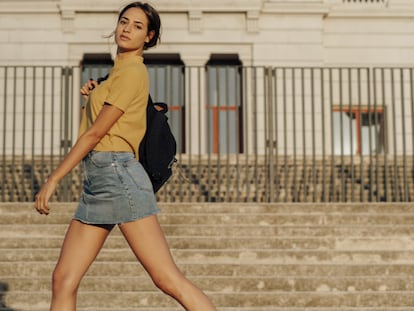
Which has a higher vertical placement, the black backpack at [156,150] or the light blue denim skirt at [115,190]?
the black backpack at [156,150]

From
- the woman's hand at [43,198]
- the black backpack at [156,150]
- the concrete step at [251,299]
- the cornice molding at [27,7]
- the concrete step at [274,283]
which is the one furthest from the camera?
the cornice molding at [27,7]

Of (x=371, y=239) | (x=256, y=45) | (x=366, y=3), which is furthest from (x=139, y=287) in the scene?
(x=366, y=3)

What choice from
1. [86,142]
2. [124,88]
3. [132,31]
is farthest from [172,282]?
[132,31]

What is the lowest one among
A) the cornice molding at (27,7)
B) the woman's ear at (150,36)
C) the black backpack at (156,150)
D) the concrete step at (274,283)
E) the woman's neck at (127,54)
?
the concrete step at (274,283)

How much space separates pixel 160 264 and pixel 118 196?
13.1 inches

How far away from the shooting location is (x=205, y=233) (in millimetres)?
7480

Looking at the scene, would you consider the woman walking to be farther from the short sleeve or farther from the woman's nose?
the woman's nose

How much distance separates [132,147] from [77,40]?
1698 centimetres

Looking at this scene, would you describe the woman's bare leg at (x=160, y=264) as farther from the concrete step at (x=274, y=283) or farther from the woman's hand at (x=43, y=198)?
the concrete step at (x=274, y=283)

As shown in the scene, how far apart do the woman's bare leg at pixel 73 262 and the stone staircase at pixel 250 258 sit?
9.25 feet

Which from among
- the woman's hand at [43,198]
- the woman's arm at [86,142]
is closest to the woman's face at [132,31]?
the woman's arm at [86,142]

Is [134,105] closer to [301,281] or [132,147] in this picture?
[132,147]

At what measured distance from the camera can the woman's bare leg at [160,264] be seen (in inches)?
123

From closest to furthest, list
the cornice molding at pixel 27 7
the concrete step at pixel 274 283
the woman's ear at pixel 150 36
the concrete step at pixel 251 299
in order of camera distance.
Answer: the woman's ear at pixel 150 36
the concrete step at pixel 251 299
the concrete step at pixel 274 283
the cornice molding at pixel 27 7
